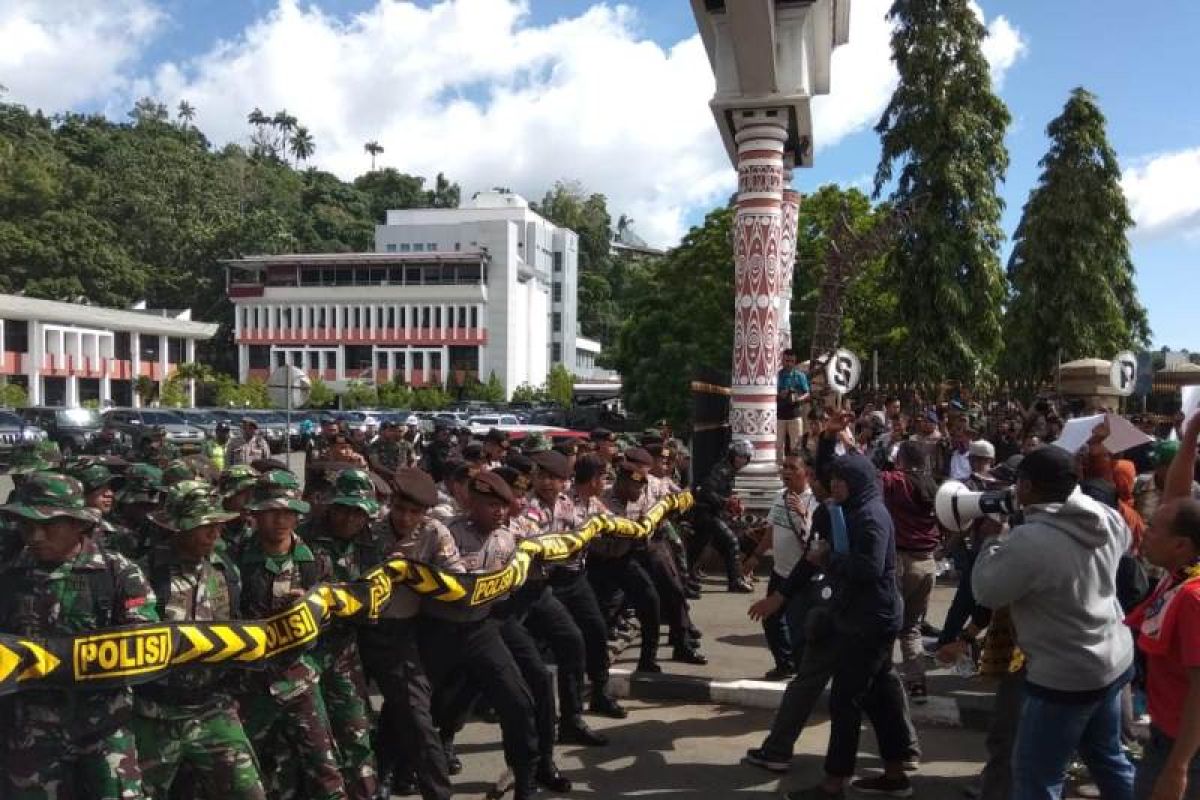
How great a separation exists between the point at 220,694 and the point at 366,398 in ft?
183

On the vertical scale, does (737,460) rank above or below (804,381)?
below

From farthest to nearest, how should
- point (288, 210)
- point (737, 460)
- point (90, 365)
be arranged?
1. point (288, 210)
2. point (90, 365)
3. point (737, 460)

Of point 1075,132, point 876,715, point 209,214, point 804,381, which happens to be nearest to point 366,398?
point 209,214

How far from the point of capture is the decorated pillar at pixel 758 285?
13.6 metres

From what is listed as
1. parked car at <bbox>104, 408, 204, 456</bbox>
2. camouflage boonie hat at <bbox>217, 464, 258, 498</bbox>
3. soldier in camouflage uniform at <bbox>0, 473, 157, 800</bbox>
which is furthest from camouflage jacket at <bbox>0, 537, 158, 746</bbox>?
parked car at <bbox>104, 408, 204, 456</bbox>

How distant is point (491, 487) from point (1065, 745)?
2.85 meters

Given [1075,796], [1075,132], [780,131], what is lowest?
[1075,796]

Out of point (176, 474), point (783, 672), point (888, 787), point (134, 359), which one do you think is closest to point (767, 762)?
point (888, 787)

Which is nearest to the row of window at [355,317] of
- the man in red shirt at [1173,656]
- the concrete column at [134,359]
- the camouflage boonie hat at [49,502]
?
the concrete column at [134,359]

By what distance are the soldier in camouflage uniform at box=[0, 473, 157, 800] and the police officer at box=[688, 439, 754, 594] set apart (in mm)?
7299

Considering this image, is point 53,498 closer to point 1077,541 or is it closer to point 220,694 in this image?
point 220,694

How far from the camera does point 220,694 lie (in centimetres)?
402

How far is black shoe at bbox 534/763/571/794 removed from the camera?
545cm

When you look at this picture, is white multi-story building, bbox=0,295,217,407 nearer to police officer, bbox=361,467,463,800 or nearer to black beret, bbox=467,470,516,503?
police officer, bbox=361,467,463,800
